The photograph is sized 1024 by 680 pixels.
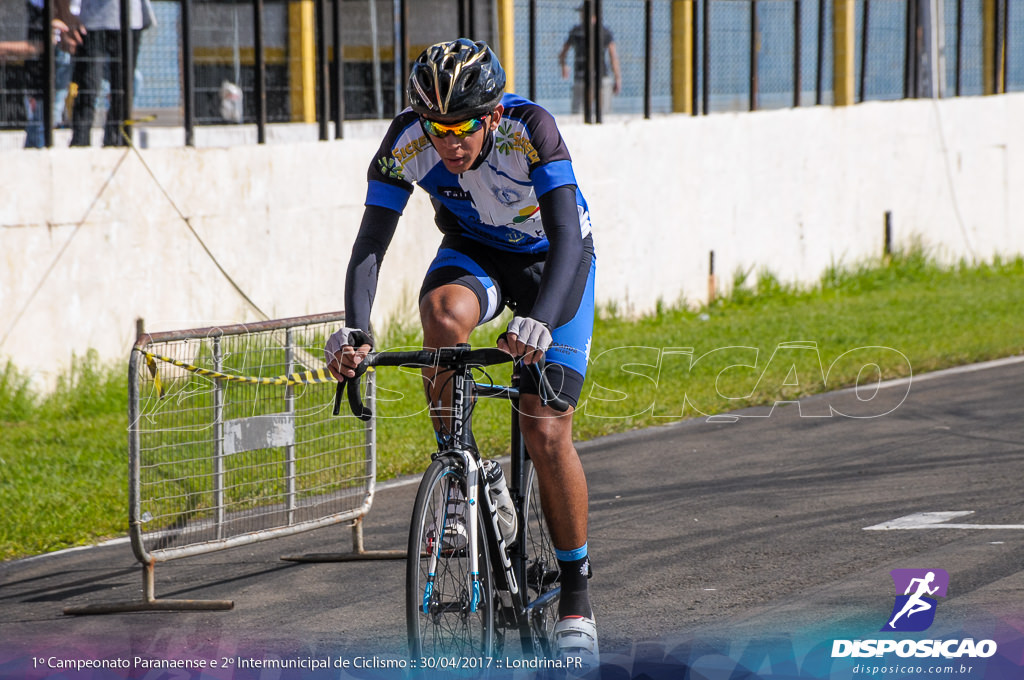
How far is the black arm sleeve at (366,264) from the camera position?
457cm

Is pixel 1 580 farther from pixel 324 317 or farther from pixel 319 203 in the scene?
pixel 319 203

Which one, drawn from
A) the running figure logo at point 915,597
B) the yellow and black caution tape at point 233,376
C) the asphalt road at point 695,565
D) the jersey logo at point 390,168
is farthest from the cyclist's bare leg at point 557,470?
the yellow and black caution tape at point 233,376

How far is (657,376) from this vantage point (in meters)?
11.8

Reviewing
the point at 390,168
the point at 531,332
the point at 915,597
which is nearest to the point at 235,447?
the point at 390,168

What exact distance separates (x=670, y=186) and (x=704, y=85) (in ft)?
6.60

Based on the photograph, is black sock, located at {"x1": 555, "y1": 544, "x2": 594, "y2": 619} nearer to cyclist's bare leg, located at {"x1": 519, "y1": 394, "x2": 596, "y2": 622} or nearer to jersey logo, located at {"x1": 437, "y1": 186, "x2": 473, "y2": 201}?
cyclist's bare leg, located at {"x1": 519, "y1": 394, "x2": 596, "y2": 622}

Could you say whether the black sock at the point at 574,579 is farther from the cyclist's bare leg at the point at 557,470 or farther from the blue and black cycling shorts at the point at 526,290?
the blue and black cycling shorts at the point at 526,290

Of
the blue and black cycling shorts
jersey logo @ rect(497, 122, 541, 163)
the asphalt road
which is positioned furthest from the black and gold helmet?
the asphalt road

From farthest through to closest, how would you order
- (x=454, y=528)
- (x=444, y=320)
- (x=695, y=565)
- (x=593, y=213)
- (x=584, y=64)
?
(x=584, y=64), (x=593, y=213), (x=695, y=565), (x=444, y=320), (x=454, y=528)

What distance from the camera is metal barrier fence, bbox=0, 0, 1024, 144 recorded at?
12.3 m

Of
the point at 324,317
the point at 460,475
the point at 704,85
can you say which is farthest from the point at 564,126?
the point at 460,475

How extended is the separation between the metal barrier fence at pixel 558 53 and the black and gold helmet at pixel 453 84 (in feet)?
24.7

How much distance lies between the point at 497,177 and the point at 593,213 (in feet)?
33.7

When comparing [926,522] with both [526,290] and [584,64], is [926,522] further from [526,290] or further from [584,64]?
[584,64]
